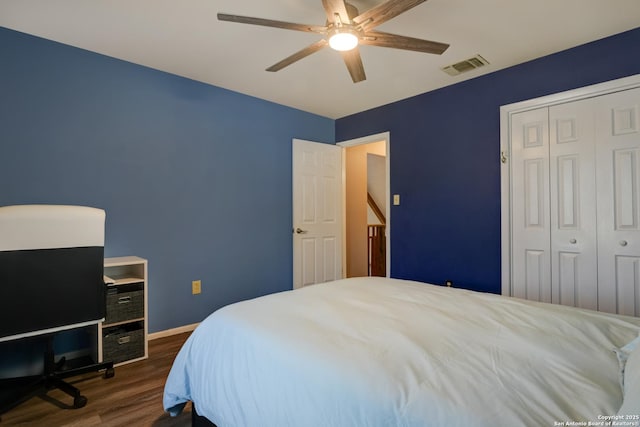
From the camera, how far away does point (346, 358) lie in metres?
0.98

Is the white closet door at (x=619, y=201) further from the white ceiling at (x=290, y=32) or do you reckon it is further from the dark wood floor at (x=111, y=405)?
the dark wood floor at (x=111, y=405)

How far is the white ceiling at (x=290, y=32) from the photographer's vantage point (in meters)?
1.96

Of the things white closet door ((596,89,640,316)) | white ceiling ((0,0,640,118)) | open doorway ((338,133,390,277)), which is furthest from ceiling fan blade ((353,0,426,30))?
open doorway ((338,133,390,277))

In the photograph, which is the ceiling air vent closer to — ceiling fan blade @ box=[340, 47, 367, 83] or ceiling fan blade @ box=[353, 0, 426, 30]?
ceiling fan blade @ box=[340, 47, 367, 83]

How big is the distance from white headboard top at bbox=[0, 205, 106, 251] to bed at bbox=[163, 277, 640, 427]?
942 millimetres

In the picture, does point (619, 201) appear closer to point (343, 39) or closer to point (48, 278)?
point (343, 39)

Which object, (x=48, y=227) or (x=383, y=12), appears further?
(x=48, y=227)

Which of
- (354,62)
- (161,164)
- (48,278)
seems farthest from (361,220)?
(48,278)

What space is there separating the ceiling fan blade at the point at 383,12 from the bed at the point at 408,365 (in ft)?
4.59

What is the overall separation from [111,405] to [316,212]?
265 cm

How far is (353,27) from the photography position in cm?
170

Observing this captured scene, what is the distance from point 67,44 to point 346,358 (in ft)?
9.64

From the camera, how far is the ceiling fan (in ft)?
5.09

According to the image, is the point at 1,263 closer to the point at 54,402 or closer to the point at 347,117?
the point at 54,402
